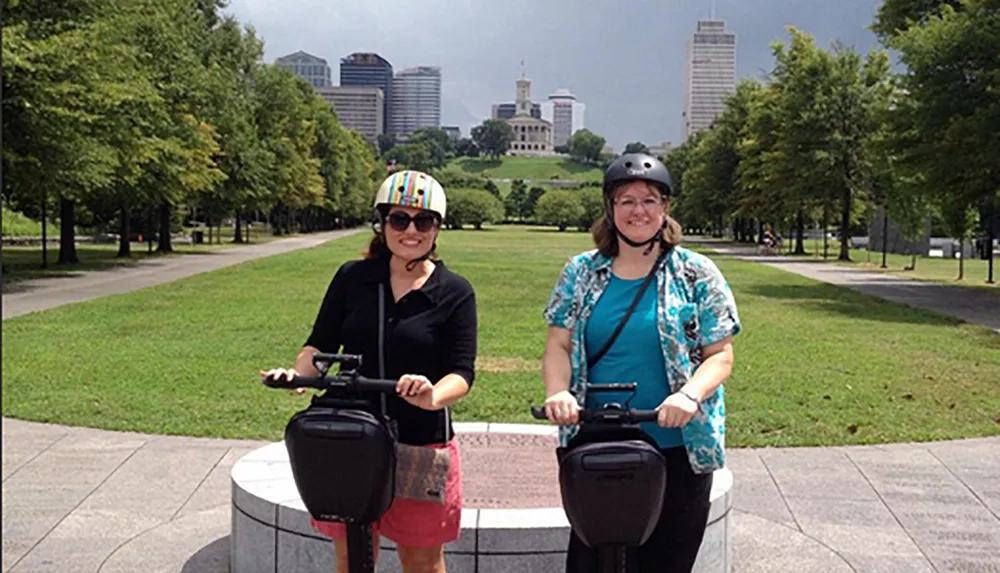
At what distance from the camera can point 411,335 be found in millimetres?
3410

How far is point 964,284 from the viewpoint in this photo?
30609 millimetres

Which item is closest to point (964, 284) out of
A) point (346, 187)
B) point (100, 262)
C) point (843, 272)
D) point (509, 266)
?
point (843, 272)

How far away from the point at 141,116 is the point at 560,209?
3759 inches

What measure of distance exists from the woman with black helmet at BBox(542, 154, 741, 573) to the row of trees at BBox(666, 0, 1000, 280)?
21.9 m

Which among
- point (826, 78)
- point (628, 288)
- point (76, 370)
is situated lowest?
point (76, 370)

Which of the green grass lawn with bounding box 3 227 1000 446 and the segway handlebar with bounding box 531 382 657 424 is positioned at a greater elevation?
the segway handlebar with bounding box 531 382 657 424

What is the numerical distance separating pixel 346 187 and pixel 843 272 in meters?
61.9

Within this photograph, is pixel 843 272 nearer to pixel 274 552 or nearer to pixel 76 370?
pixel 76 370

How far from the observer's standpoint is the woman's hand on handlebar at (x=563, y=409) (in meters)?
2.93

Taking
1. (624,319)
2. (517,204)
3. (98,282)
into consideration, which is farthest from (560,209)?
(624,319)

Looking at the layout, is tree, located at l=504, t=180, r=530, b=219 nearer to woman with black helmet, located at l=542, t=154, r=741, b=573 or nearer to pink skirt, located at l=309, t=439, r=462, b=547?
pink skirt, located at l=309, t=439, r=462, b=547

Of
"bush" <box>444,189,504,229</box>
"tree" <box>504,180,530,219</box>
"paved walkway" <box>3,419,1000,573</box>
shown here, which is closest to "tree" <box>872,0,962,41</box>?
"paved walkway" <box>3,419,1000,573</box>

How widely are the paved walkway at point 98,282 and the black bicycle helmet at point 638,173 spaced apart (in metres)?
17.7

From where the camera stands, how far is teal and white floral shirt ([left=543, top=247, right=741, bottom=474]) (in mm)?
3152
